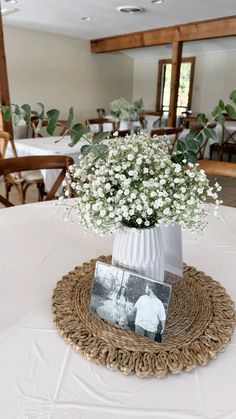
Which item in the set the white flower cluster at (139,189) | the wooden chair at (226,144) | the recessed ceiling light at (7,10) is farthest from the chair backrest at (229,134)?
the white flower cluster at (139,189)

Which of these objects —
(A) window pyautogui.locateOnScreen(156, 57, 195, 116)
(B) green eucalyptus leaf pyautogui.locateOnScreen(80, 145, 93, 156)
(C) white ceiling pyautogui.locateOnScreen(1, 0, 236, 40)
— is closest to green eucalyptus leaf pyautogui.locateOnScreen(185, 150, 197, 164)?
(B) green eucalyptus leaf pyautogui.locateOnScreen(80, 145, 93, 156)

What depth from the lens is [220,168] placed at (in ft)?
5.79

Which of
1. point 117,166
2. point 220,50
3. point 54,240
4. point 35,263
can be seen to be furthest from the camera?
point 220,50

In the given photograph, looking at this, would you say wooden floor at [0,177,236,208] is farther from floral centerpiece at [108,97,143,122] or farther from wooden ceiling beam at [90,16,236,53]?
wooden ceiling beam at [90,16,236,53]

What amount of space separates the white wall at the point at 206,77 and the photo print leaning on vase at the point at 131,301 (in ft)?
24.1

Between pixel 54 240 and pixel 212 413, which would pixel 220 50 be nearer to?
pixel 54 240

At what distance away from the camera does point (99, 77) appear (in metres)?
7.77

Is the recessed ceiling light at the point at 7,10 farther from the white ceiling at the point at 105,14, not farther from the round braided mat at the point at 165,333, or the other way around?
the round braided mat at the point at 165,333

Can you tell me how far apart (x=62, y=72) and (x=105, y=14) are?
2.43 meters

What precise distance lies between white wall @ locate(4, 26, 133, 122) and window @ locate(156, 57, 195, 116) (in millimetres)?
875

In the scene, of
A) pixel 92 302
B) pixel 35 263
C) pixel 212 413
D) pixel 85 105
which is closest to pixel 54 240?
pixel 35 263

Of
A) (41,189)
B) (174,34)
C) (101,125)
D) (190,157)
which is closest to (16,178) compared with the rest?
(41,189)

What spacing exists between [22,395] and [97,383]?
13cm

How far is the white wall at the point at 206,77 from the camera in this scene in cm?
716
